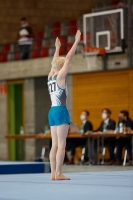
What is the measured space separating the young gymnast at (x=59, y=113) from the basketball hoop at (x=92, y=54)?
35.3 feet

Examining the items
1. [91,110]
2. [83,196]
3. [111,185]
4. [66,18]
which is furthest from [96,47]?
[83,196]

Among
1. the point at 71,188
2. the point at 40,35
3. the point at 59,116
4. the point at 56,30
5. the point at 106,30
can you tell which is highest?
the point at 56,30

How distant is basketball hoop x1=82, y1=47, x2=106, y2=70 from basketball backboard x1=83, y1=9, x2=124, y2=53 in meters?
0.22

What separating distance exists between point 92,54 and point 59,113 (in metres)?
11.4

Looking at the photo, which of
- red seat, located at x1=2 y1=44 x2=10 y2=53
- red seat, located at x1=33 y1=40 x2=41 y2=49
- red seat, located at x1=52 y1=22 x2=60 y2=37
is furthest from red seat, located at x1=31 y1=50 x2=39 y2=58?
red seat, located at x1=2 y1=44 x2=10 y2=53

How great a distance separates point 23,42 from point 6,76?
1.52 metres

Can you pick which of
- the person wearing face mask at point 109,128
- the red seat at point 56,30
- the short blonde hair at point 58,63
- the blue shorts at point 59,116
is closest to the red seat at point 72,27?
the red seat at point 56,30

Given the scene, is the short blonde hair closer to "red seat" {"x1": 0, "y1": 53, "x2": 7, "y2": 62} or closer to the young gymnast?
the young gymnast

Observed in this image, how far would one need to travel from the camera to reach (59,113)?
9883mm

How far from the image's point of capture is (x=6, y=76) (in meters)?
25.2

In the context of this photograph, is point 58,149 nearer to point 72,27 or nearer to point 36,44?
point 36,44

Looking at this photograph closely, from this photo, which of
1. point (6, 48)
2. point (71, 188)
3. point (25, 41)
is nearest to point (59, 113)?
point (71, 188)

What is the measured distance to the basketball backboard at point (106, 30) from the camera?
66.9 ft

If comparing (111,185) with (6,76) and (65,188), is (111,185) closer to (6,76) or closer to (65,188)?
(65,188)
